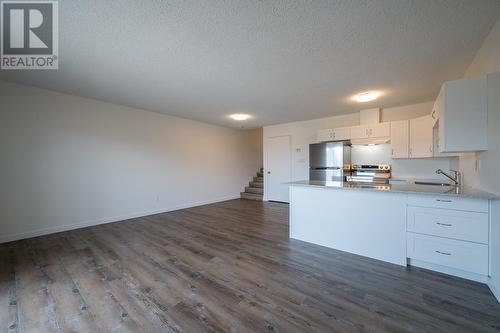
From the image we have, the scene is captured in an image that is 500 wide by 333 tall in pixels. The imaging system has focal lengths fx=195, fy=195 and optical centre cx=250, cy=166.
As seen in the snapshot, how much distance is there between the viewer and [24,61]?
251 cm

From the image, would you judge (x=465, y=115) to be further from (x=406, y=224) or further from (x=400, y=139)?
(x=400, y=139)

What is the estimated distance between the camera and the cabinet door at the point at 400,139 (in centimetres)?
384

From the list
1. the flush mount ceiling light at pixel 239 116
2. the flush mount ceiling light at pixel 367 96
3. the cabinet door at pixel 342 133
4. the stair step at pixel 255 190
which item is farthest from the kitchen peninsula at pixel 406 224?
the stair step at pixel 255 190

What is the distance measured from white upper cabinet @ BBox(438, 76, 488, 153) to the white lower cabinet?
1.91 ft

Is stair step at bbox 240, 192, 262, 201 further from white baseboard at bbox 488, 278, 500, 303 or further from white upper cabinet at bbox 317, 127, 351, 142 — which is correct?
white baseboard at bbox 488, 278, 500, 303

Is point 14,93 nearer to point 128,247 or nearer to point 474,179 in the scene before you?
point 128,247

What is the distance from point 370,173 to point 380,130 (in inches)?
40.0

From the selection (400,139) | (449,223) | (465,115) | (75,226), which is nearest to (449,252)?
(449,223)

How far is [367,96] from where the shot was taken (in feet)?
11.7

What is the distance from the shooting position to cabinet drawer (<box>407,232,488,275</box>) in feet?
6.15

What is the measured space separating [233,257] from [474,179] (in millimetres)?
3105

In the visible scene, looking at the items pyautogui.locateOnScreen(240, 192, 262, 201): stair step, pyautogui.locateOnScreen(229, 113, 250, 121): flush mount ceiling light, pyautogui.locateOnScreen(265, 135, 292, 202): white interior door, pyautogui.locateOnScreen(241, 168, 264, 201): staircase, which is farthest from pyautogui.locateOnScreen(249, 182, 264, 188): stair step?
Result: pyautogui.locateOnScreen(229, 113, 250, 121): flush mount ceiling light

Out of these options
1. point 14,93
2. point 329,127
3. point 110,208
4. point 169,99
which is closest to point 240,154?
point 329,127

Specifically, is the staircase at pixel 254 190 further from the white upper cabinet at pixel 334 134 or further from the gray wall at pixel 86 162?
the white upper cabinet at pixel 334 134
